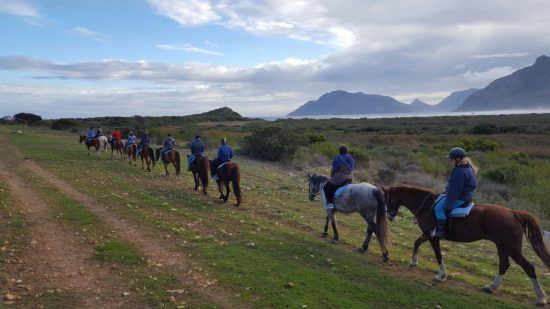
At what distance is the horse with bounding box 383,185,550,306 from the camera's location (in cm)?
870

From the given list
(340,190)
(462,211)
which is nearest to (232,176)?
(340,190)

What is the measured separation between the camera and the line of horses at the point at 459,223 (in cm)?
871

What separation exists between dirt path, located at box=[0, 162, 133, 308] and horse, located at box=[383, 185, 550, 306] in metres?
6.55

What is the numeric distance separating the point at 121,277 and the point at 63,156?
25342 millimetres

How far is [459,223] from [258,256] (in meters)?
4.47

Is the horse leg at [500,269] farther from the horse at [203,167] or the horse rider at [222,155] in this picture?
the horse at [203,167]

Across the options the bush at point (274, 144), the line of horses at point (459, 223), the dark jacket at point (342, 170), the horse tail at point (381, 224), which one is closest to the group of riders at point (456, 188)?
the line of horses at point (459, 223)

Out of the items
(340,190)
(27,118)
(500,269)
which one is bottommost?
(500,269)

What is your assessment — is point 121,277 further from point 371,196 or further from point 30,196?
point 30,196

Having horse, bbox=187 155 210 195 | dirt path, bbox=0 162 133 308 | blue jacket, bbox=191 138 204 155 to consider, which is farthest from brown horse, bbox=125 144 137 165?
dirt path, bbox=0 162 133 308

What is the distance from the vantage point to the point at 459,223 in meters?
9.41

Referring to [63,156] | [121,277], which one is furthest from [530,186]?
[63,156]

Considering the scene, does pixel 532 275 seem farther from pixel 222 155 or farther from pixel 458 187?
pixel 222 155

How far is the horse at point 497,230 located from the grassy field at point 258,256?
2.01ft
